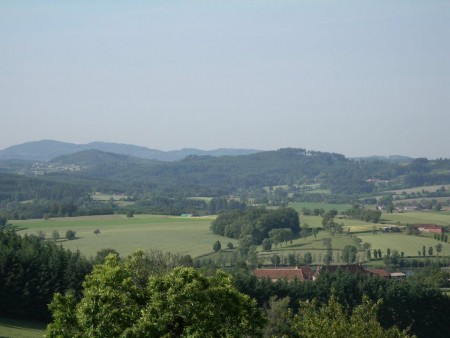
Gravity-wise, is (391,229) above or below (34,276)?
below

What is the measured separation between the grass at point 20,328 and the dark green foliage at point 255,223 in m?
58.0

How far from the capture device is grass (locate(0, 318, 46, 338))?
34.8 metres

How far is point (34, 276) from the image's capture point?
44.6 m

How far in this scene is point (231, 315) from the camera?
61.6ft

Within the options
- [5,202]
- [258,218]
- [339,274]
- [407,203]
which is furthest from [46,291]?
[407,203]

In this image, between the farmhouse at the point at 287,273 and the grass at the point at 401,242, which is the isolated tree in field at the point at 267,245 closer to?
the grass at the point at 401,242

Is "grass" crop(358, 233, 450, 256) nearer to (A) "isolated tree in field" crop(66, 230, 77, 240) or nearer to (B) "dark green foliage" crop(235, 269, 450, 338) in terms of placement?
(B) "dark green foliage" crop(235, 269, 450, 338)

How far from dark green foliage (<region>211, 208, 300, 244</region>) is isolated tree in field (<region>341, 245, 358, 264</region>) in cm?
1744

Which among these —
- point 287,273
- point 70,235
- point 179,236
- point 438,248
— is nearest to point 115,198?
point 179,236

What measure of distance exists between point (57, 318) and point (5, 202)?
137440 millimetres

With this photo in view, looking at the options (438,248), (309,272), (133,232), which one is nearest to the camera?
(309,272)

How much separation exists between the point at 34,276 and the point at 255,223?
200 feet

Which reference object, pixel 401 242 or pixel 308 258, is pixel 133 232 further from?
pixel 401 242

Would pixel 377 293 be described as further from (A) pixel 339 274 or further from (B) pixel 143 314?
(B) pixel 143 314
